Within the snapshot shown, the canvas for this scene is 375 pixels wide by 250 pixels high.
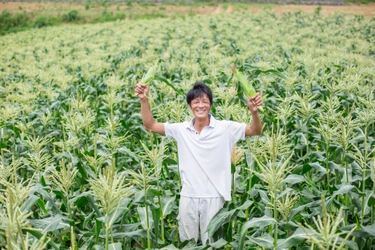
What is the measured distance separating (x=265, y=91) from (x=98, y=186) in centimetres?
552

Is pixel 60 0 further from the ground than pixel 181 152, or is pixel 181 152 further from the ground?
pixel 60 0

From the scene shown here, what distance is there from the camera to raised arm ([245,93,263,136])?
3.16 meters

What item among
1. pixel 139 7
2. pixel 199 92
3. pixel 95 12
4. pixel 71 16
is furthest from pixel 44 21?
pixel 199 92

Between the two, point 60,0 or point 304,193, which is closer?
point 304,193

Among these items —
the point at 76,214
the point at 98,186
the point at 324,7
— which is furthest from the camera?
the point at 324,7

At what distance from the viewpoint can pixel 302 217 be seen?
382 cm

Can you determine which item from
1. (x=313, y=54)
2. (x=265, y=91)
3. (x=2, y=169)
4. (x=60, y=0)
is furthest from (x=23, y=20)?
(x=2, y=169)

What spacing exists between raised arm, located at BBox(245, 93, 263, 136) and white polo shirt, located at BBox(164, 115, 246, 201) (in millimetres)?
80

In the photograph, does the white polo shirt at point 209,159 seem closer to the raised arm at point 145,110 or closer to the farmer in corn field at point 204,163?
the farmer in corn field at point 204,163

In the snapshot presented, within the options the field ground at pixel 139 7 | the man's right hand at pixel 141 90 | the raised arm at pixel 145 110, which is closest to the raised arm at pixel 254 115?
the raised arm at pixel 145 110

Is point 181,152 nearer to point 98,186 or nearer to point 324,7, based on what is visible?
point 98,186

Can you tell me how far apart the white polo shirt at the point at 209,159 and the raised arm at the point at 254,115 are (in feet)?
0.26

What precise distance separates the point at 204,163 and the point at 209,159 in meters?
0.06

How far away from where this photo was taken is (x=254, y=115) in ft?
10.6
